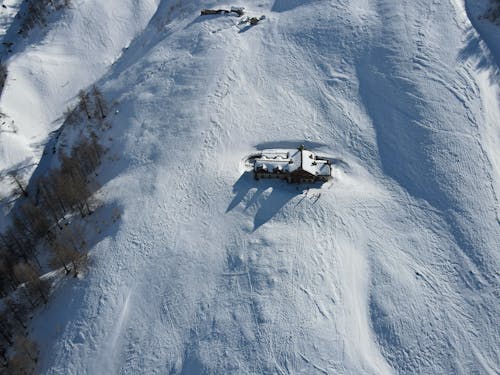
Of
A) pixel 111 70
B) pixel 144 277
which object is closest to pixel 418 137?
pixel 144 277

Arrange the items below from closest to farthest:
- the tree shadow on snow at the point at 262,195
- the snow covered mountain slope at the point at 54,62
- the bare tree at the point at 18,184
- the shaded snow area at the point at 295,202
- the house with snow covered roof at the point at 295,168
A: 1. the shaded snow area at the point at 295,202
2. the tree shadow on snow at the point at 262,195
3. the house with snow covered roof at the point at 295,168
4. the bare tree at the point at 18,184
5. the snow covered mountain slope at the point at 54,62

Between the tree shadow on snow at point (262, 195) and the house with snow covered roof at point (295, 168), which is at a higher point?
the house with snow covered roof at point (295, 168)

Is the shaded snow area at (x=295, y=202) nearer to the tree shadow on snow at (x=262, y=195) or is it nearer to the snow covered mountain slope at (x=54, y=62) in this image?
the tree shadow on snow at (x=262, y=195)

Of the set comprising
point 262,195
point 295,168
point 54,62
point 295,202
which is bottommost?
point 295,202

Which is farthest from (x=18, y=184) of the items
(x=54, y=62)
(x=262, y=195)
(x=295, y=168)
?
(x=295, y=168)

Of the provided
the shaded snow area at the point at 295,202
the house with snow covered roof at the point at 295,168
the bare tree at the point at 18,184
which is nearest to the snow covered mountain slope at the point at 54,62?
the shaded snow area at the point at 295,202

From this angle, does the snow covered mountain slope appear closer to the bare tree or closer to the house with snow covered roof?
the bare tree

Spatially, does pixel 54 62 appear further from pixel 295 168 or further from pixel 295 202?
pixel 295 202
